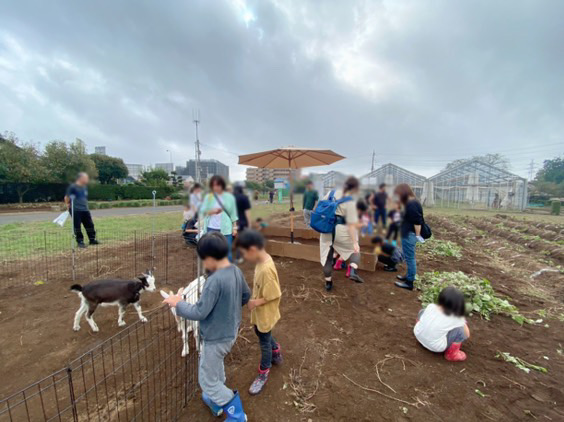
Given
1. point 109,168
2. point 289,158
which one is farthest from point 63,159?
point 289,158

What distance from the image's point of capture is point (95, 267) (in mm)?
6484

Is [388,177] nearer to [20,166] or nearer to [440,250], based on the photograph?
[20,166]

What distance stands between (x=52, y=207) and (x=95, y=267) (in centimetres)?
543

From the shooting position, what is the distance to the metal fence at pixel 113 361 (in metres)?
2.53

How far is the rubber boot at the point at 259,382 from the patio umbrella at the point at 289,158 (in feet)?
6.40

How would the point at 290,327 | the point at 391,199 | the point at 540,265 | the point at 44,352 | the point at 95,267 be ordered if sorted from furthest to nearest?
the point at 540,265 → the point at 95,267 → the point at 290,327 → the point at 44,352 → the point at 391,199

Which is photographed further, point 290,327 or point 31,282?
point 31,282

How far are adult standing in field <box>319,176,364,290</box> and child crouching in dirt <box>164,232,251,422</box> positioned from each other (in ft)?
3.45

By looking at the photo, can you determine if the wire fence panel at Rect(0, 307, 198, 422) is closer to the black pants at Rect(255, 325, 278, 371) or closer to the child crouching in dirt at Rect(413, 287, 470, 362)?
the black pants at Rect(255, 325, 278, 371)

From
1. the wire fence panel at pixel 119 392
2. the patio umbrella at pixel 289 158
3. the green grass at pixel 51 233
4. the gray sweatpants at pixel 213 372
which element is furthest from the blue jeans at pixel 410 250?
the green grass at pixel 51 233

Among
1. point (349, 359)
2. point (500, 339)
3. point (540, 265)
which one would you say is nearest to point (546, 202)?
point (540, 265)

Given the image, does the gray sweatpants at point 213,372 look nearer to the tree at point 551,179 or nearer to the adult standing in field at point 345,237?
the adult standing in field at point 345,237

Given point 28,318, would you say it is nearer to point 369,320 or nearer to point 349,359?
point 349,359

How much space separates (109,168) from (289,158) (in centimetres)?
149
